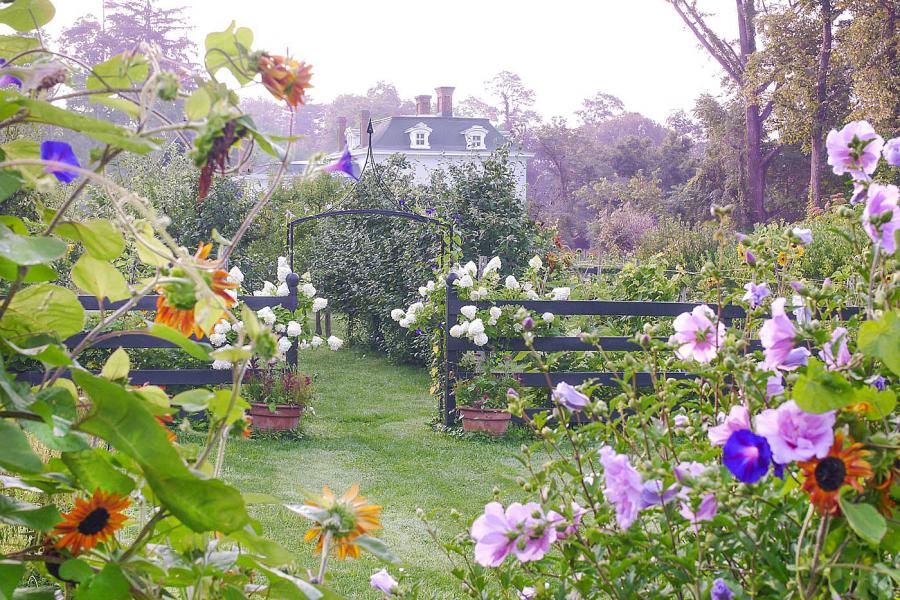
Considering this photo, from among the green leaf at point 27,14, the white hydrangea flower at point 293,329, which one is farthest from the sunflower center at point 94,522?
the white hydrangea flower at point 293,329

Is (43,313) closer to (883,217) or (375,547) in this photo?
(375,547)

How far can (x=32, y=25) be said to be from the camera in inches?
33.1

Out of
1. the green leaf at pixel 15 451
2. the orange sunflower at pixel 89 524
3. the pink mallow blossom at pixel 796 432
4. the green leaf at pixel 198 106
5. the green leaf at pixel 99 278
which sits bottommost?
the orange sunflower at pixel 89 524

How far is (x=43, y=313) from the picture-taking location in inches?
31.4

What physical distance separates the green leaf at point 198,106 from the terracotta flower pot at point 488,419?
4878 mm

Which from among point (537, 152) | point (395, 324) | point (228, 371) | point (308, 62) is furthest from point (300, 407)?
point (537, 152)

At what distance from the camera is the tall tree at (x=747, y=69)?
68.0ft

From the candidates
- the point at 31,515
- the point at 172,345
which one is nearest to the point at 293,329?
the point at 172,345

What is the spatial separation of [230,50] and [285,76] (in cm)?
6

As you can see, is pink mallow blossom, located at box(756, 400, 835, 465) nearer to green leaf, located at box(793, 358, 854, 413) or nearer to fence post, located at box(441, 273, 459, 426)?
green leaf, located at box(793, 358, 854, 413)

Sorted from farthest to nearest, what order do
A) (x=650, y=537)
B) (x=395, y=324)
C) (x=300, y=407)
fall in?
(x=395, y=324), (x=300, y=407), (x=650, y=537)

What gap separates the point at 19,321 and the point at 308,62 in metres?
0.37

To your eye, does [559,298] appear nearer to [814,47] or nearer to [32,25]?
[32,25]

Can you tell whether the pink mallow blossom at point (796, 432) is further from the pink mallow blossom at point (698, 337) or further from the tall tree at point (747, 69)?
the tall tree at point (747, 69)
